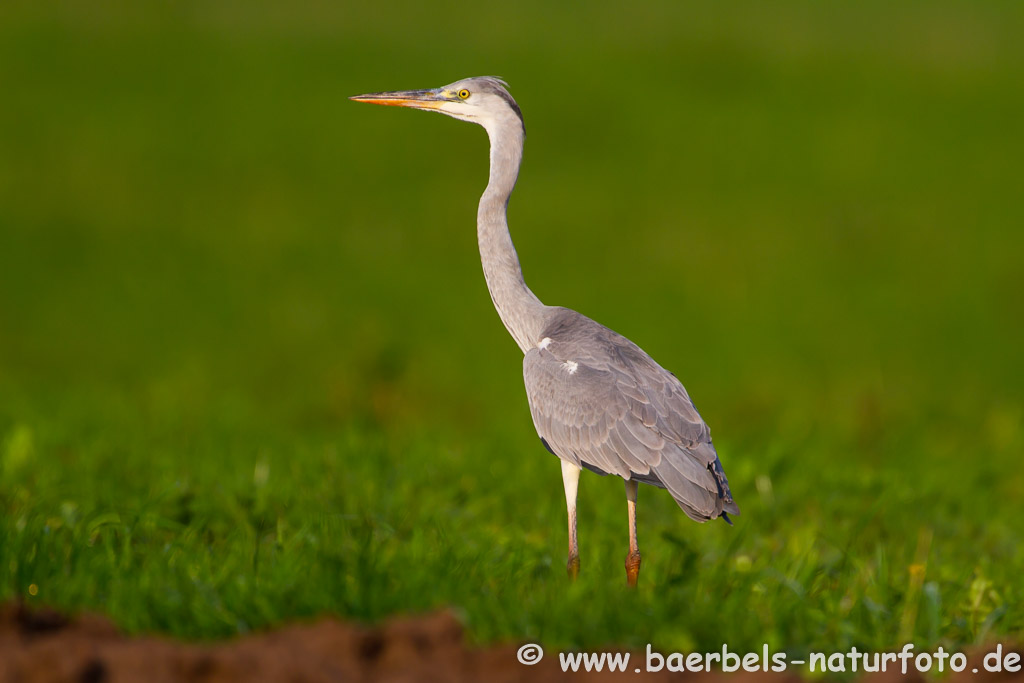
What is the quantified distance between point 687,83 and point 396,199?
23.0 feet

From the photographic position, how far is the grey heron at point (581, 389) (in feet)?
14.7

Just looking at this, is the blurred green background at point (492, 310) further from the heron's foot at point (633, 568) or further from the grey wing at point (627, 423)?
the grey wing at point (627, 423)

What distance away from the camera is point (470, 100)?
4961 mm

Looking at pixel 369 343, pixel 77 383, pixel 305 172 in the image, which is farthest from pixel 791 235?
pixel 77 383

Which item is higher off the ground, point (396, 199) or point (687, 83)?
point (687, 83)

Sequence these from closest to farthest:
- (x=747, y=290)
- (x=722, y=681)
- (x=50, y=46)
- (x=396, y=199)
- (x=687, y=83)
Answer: (x=722, y=681) < (x=747, y=290) < (x=396, y=199) < (x=50, y=46) < (x=687, y=83)

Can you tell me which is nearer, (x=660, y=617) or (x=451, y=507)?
(x=660, y=617)

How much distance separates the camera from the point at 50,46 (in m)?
19.4

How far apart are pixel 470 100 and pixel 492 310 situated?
8683mm

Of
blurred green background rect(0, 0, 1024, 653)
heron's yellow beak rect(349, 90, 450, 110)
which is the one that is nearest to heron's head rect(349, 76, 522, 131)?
heron's yellow beak rect(349, 90, 450, 110)

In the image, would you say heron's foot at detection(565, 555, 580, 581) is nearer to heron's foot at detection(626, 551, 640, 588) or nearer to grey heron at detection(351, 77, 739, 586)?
grey heron at detection(351, 77, 739, 586)

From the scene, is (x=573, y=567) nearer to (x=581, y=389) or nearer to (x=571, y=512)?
(x=571, y=512)

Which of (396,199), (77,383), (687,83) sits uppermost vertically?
(687,83)

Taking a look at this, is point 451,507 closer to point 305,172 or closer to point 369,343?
point 369,343
